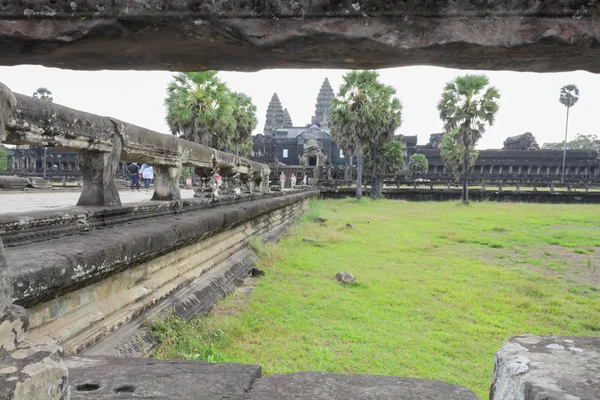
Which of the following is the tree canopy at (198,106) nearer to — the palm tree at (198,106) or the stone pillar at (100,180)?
the palm tree at (198,106)

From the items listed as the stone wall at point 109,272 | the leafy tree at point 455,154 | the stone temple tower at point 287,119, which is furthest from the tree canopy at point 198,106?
the stone temple tower at point 287,119

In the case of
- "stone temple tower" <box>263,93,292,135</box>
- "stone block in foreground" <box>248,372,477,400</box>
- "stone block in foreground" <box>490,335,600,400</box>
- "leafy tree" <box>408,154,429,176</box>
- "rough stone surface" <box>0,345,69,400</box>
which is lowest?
"stone block in foreground" <box>248,372,477,400</box>

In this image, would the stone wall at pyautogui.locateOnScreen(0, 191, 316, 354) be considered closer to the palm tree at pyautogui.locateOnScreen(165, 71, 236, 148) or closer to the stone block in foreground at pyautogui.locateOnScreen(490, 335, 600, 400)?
the stone block in foreground at pyautogui.locateOnScreen(490, 335, 600, 400)

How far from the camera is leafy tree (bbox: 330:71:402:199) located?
26.5 metres

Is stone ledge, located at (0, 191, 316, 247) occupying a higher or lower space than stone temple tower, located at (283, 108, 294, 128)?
lower

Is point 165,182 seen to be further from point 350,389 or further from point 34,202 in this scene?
point 34,202

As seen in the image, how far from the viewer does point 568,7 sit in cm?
164

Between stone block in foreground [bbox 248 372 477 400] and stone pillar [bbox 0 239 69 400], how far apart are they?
2.30ft

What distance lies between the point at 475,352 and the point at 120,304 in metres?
2.80

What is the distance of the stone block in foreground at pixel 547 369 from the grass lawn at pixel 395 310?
151 centimetres

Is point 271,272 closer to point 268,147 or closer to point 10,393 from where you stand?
point 10,393

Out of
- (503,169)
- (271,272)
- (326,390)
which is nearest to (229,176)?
(271,272)

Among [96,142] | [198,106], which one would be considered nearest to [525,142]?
[198,106]

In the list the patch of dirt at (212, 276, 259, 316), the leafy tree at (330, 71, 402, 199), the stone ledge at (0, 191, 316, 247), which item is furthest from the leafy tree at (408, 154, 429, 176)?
the stone ledge at (0, 191, 316, 247)
